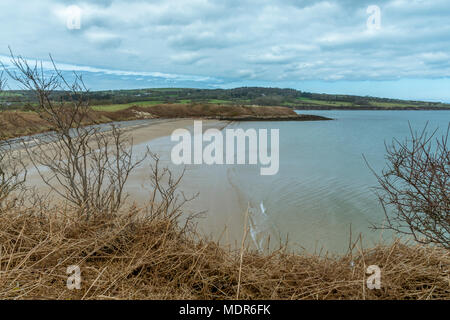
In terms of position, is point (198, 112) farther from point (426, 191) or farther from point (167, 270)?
point (167, 270)

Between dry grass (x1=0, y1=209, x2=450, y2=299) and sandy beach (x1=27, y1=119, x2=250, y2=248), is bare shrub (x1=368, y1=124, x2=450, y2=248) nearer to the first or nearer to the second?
dry grass (x1=0, y1=209, x2=450, y2=299)

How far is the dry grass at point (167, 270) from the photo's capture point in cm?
236

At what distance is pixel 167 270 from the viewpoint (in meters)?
2.70

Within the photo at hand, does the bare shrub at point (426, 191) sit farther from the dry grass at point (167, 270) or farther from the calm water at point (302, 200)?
the calm water at point (302, 200)

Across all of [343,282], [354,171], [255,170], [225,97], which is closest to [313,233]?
[343,282]

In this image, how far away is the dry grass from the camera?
2.36 m

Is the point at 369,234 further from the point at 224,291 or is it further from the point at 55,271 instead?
the point at 55,271

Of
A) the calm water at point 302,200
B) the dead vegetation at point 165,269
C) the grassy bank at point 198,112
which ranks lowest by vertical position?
the calm water at point 302,200
